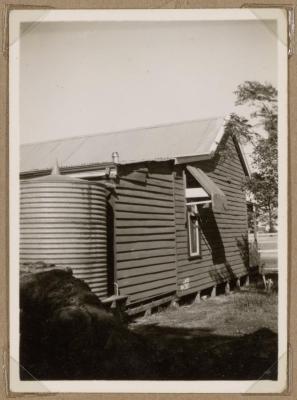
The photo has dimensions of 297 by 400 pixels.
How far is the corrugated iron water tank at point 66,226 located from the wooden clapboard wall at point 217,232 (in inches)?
114

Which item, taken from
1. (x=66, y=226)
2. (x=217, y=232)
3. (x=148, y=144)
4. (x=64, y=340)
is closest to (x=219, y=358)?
(x=64, y=340)

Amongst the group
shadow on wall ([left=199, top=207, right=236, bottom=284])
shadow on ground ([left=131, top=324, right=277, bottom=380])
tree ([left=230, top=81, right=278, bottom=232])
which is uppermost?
tree ([left=230, top=81, right=278, bottom=232])

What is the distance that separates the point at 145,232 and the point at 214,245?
312 centimetres

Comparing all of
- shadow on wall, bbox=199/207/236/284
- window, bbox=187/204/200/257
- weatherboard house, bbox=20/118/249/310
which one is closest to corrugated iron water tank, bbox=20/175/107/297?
weatherboard house, bbox=20/118/249/310

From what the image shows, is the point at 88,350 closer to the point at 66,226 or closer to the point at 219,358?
the point at 219,358

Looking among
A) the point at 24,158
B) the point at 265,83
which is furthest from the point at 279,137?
the point at 24,158

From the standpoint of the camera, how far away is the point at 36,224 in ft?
20.5

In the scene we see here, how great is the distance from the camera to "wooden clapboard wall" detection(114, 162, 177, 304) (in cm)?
792

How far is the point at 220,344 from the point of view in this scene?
6234 mm

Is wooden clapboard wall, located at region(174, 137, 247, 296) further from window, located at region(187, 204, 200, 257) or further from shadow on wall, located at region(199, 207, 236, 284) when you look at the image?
window, located at region(187, 204, 200, 257)

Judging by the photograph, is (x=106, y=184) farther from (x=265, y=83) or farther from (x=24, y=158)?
(x=265, y=83)

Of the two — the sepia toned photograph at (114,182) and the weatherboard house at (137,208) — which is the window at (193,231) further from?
the sepia toned photograph at (114,182)

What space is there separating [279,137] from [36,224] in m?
3.46

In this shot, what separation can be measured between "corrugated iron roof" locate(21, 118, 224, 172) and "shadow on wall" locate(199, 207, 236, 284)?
81.5 inches
